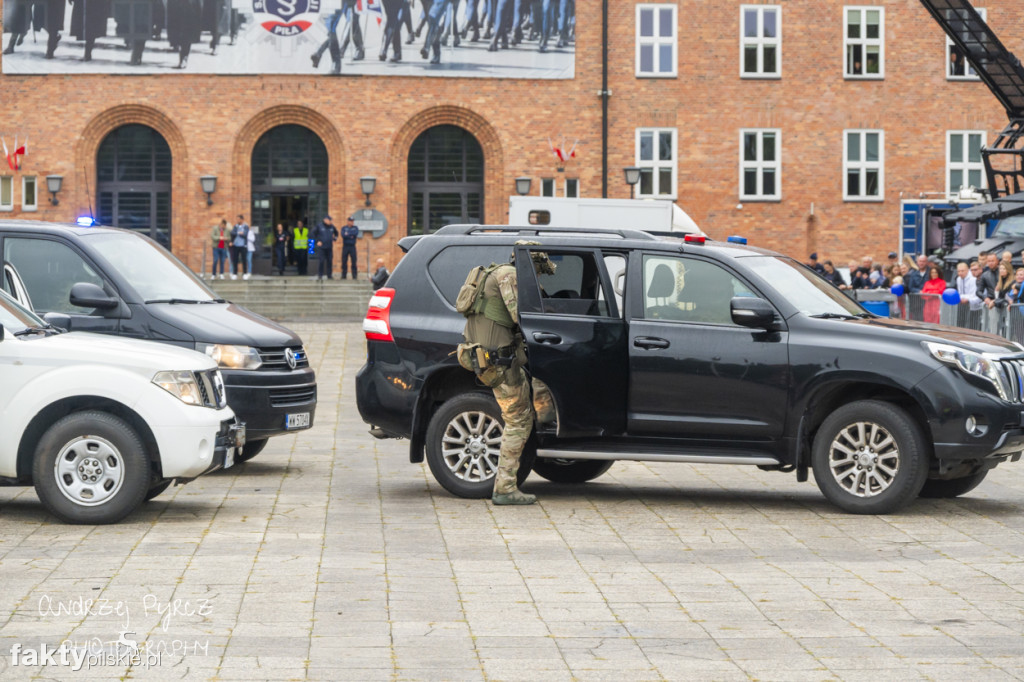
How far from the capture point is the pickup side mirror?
33.2 ft

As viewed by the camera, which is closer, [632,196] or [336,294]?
[336,294]

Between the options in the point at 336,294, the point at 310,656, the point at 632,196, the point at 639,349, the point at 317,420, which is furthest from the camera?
the point at 632,196

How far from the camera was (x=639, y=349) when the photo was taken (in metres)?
10.4

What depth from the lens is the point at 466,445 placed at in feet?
35.2

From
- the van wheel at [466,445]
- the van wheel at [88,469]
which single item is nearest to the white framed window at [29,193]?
the van wheel at [466,445]

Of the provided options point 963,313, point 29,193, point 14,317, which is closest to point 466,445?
point 14,317

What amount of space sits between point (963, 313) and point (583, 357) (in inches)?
432

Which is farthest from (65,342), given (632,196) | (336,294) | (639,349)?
(632,196)

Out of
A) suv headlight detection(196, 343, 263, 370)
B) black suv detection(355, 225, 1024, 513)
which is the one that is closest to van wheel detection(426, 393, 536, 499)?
black suv detection(355, 225, 1024, 513)

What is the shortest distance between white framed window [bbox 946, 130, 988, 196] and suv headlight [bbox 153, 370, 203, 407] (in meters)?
37.5

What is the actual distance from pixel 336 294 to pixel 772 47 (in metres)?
15.0

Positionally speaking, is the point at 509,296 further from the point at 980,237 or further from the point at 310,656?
the point at 980,237

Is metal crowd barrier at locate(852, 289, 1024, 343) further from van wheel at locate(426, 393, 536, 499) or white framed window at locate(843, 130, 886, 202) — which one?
white framed window at locate(843, 130, 886, 202)

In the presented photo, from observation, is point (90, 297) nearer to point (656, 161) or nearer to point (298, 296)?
point (298, 296)
